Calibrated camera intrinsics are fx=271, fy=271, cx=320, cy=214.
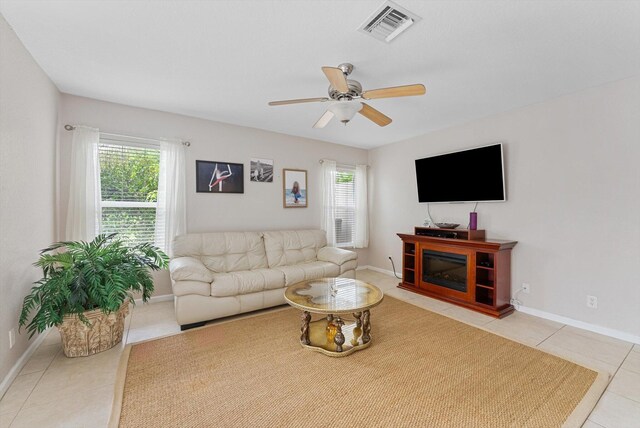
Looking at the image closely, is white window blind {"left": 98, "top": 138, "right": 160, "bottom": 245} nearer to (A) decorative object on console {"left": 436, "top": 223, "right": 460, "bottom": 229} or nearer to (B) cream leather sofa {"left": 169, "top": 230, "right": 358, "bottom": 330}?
(B) cream leather sofa {"left": 169, "top": 230, "right": 358, "bottom": 330}

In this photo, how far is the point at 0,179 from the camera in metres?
1.75

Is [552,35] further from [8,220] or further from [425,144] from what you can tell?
[8,220]

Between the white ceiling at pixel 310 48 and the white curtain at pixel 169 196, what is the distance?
23.7 inches

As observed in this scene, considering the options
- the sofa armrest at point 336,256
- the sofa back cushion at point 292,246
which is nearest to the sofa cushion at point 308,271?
the sofa armrest at point 336,256

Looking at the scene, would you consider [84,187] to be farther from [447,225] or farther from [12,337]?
[447,225]

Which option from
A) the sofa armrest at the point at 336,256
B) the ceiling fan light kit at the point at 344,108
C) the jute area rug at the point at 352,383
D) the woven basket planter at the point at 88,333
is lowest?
the jute area rug at the point at 352,383

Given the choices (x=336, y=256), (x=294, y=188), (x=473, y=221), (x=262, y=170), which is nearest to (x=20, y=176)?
(x=262, y=170)

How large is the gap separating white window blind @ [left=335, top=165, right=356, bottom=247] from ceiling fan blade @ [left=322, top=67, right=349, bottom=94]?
2.96 meters

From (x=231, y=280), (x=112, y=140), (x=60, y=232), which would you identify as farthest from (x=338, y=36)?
(x=60, y=232)

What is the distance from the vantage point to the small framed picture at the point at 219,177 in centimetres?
366

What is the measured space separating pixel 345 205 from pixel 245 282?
2.69m

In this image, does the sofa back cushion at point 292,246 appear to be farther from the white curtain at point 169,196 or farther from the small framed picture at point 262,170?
the white curtain at point 169,196

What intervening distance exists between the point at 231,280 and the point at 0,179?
5.93ft

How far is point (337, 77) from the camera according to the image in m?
1.84
